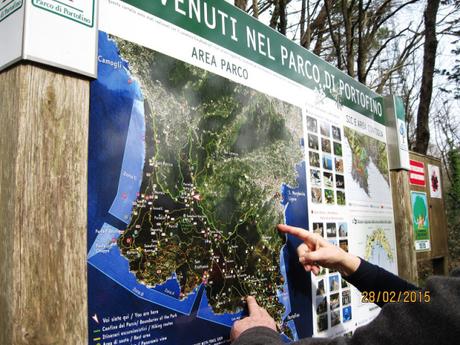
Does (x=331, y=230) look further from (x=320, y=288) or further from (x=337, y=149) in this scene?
(x=337, y=149)

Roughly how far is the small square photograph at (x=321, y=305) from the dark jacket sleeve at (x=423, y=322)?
114 cm

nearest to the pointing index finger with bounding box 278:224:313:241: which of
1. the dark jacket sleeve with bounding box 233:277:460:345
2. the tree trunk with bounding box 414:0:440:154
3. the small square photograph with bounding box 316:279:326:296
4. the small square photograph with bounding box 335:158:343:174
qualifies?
the small square photograph with bounding box 316:279:326:296

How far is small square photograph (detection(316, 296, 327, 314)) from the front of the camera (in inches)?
86.7

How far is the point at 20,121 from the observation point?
112cm

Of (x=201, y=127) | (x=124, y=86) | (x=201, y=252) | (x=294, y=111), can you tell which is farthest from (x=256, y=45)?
(x=201, y=252)

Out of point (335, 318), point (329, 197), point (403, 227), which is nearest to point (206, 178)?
point (329, 197)

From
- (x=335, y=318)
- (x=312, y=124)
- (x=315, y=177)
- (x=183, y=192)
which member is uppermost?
(x=312, y=124)

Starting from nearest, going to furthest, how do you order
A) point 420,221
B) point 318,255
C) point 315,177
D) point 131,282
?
point 131,282 < point 318,255 < point 315,177 < point 420,221

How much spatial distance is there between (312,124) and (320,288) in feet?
2.95

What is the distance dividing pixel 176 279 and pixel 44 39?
86cm

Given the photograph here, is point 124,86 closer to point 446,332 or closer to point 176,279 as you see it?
point 176,279

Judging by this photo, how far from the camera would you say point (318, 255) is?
2.00m

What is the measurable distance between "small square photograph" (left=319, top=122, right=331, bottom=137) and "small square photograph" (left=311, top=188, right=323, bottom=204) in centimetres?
37

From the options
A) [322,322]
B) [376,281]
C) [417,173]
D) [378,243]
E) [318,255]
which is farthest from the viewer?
[417,173]
